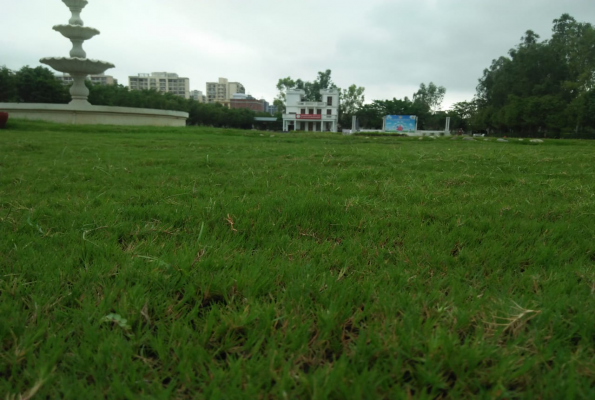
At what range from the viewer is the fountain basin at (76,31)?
72.5 feet

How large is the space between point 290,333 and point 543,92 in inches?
1994

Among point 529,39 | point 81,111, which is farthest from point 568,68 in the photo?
point 81,111

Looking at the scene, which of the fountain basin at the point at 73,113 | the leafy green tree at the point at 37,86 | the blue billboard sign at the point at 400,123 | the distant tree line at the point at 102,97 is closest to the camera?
the fountain basin at the point at 73,113

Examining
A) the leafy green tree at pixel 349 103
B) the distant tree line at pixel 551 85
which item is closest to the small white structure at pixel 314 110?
the leafy green tree at pixel 349 103

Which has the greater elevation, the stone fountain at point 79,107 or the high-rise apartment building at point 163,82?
the high-rise apartment building at point 163,82

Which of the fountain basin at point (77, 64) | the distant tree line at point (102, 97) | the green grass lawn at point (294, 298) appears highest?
the distant tree line at point (102, 97)

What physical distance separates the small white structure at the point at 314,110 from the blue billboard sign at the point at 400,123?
19.3 meters

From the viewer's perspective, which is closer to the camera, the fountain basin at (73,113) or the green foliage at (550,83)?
the fountain basin at (73,113)

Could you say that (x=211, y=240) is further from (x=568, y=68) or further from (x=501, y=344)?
(x=568, y=68)

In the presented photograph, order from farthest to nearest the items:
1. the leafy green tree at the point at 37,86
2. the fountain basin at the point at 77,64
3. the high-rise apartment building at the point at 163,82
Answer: the high-rise apartment building at the point at 163,82, the leafy green tree at the point at 37,86, the fountain basin at the point at 77,64

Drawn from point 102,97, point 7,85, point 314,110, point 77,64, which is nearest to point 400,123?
point 314,110

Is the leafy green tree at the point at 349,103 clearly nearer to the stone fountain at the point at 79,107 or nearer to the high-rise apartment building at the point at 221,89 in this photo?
the stone fountain at the point at 79,107

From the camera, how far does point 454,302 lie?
125 centimetres

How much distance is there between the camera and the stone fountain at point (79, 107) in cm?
1995
